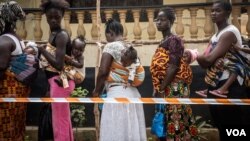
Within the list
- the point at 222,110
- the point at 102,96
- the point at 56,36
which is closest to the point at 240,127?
the point at 222,110

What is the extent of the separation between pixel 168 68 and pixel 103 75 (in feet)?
2.09

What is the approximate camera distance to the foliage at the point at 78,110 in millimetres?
7469

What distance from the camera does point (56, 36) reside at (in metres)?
4.93

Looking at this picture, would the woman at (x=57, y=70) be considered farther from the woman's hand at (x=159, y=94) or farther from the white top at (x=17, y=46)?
the woman's hand at (x=159, y=94)

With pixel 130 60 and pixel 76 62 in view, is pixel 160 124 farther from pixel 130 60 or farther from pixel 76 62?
pixel 76 62

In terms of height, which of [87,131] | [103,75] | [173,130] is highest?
[103,75]

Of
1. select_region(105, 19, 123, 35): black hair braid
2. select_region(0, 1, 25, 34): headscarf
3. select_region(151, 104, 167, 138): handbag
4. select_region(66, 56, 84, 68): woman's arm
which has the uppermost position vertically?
select_region(0, 1, 25, 34): headscarf

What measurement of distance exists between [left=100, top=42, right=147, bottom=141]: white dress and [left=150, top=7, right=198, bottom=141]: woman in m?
0.32

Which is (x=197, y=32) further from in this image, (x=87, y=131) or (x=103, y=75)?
(x=103, y=75)

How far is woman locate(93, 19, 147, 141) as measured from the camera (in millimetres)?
4969

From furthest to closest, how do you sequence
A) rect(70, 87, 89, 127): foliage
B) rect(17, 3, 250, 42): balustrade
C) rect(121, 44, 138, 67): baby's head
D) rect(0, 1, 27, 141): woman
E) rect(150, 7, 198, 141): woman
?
1. rect(17, 3, 250, 42): balustrade
2. rect(70, 87, 89, 127): foliage
3. rect(150, 7, 198, 141): woman
4. rect(121, 44, 138, 67): baby's head
5. rect(0, 1, 27, 141): woman

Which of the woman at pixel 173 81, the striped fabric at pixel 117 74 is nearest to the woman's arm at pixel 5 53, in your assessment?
the striped fabric at pixel 117 74

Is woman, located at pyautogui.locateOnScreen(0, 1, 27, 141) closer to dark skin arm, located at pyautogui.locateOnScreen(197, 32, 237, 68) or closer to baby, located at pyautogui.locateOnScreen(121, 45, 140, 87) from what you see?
baby, located at pyautogui.locateOnScreen(121, 45, 140, 87)

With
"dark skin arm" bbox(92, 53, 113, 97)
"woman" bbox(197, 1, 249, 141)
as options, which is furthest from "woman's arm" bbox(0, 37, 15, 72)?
"woman" bbox(197, 1, 249, 141)
